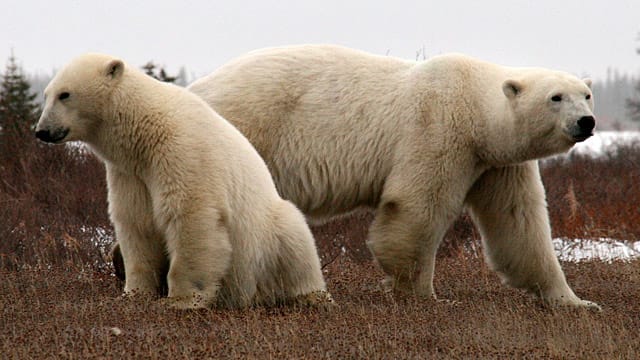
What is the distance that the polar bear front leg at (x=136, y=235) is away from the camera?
5402 millimetres

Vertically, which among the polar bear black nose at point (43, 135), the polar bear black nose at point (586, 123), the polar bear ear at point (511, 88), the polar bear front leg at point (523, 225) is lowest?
the polar bear front leg at point (523, 225)

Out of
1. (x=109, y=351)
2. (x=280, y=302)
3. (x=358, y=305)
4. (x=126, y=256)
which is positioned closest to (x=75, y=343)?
(x=109, y=351)

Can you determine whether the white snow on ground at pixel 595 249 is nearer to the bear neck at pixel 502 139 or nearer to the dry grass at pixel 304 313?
the dry grass at pixel 304 313

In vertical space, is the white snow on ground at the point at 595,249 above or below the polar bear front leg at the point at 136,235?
below

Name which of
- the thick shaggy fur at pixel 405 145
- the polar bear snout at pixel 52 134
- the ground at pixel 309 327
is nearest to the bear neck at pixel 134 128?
the polar bear snout at pixel 52 134

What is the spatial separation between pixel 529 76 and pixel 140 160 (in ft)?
7.89

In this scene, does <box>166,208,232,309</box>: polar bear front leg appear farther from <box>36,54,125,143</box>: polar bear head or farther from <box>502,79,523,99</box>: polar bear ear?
<box>502,79,523,99</box>: polar bear ear

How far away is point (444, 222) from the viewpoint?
635 centimetres

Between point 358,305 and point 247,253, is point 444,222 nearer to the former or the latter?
point 358,305

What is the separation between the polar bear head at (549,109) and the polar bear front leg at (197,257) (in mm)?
1993

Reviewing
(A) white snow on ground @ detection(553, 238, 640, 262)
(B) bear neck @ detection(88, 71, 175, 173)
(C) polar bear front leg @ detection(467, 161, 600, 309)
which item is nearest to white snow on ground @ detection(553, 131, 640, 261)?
(A) white snow on ground @ detection(553, 238, 640, 262)

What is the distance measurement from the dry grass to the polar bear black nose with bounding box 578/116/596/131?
1039mm

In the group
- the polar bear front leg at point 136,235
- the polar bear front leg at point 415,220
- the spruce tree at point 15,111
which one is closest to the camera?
the polar bear front leg at point 136,235

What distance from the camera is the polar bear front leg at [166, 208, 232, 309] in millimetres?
5141
